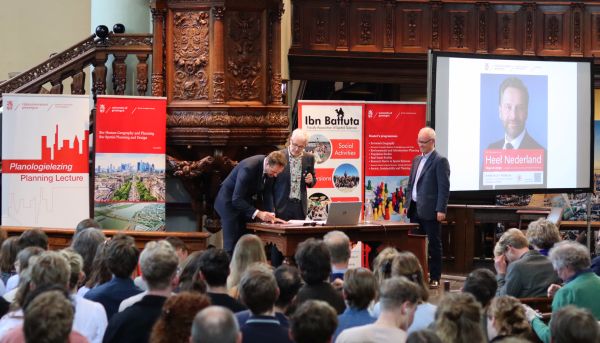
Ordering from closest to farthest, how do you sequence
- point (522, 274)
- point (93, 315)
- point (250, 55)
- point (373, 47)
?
1. point (93, 315)
2. point (522, 274)
3. point (250, 55)
4. point (373, 47)

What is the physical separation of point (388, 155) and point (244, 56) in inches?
74.6

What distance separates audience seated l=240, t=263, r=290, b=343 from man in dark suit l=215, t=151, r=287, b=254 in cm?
403

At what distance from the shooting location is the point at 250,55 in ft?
33.4

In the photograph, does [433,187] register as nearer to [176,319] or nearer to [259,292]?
[259,292]

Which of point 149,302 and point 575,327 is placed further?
point 149,302

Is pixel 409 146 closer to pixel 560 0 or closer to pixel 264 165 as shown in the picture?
pixel 264 165

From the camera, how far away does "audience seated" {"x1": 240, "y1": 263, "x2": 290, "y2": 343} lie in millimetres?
4336

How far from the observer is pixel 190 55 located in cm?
1020

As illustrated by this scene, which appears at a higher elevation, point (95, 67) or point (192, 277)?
point (95, 67)

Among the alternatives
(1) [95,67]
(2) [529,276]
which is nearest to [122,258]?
(2) [529,276]

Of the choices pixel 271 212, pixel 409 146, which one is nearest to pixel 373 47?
pixel 409 146

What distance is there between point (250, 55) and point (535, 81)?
3.21 meters

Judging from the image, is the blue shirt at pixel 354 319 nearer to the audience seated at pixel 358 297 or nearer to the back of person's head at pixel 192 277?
the audience seated at pixel 358 297

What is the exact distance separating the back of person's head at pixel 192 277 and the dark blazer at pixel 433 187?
13.6 ft
